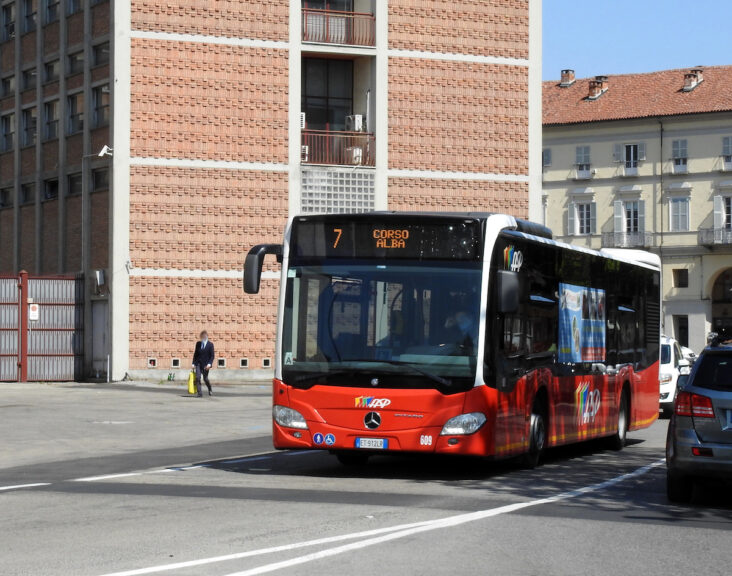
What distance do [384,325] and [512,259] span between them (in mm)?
1823

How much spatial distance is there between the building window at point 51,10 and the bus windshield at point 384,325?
3583 centimetres

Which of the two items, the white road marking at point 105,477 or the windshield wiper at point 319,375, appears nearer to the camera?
the windshield wiper at point 319,375

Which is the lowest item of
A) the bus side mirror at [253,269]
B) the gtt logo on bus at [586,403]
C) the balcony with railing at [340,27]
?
the gtt logo on bus at [586,403]

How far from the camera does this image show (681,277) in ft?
290

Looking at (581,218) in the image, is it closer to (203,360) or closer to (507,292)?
(203,360)

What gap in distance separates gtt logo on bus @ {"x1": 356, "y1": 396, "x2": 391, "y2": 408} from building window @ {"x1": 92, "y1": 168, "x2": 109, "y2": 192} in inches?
1226

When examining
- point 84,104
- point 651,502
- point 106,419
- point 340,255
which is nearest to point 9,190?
point 84,104

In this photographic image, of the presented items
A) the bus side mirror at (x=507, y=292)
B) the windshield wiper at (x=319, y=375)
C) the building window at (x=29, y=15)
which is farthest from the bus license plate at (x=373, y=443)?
the building window at (x=29, y=15)

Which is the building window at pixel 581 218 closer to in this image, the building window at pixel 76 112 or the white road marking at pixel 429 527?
the building window at pixel 76 112

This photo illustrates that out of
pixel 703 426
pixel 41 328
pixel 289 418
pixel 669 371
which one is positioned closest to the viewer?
pixel 703 426

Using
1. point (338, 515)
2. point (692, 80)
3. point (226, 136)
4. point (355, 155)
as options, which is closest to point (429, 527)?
point (338, 515)

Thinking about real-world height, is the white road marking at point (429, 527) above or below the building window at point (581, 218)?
below

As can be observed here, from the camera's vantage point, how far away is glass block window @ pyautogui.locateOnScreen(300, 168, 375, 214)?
1879 inches

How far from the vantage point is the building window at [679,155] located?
88438 mm
